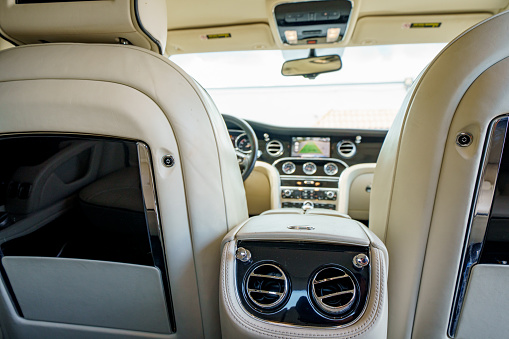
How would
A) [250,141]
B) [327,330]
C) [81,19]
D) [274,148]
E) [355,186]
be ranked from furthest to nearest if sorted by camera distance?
[274,148] < [355,186] < [250,141] < [81,19] < [327,330]

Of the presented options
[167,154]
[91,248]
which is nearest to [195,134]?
[167,154]

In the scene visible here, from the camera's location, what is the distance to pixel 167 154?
0.71 metres

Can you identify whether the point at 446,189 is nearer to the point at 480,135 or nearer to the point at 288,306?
the point at 480,135

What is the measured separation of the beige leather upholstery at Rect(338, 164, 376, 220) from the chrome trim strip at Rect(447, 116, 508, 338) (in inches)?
67.6

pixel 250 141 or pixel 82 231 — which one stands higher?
pixel 250 141

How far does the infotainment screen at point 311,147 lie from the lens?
2600 mm

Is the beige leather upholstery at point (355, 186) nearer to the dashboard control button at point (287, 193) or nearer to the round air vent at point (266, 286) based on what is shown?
the dashboard control button at point (287, 193)

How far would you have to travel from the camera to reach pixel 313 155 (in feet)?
8.59

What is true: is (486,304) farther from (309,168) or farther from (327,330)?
(309,168)

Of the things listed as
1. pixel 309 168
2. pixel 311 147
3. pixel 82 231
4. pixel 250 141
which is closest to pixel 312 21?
pixel 250 141

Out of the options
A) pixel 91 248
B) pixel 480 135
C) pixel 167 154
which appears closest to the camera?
pixel 480 135

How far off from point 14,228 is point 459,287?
53.0 inches

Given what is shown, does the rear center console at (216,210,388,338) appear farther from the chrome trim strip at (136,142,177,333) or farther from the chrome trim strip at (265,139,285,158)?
the chrome trim strip at (265,139,285,158)

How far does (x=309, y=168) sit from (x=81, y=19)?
2.22 meters
